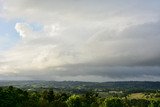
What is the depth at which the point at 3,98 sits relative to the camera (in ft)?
506

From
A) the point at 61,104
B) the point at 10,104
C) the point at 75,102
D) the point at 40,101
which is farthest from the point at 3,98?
the point at 75,102

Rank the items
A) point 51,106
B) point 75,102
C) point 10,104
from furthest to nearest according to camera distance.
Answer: point 75,102 < point 51,106 < point 10,104

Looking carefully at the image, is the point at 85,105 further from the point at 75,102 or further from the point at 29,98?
the point at 29,98

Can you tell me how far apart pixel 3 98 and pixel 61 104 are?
37.9 m

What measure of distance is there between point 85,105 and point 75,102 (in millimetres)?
8753

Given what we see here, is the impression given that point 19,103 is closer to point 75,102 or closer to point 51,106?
point 51,106

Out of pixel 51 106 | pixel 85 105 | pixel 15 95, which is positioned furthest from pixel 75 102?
pixel 15 95

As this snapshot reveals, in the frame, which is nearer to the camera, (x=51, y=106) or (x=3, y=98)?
(x=3, y=98)

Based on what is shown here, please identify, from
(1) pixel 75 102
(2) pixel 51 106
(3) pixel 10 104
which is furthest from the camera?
(1) pixel 75 102

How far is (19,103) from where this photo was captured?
521ft

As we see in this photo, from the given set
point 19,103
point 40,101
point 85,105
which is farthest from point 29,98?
point 85,105

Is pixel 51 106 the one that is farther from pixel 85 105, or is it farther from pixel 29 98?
pixel 85 105

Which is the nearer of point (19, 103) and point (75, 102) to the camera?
point (19, 103)

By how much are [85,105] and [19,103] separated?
51726mm
